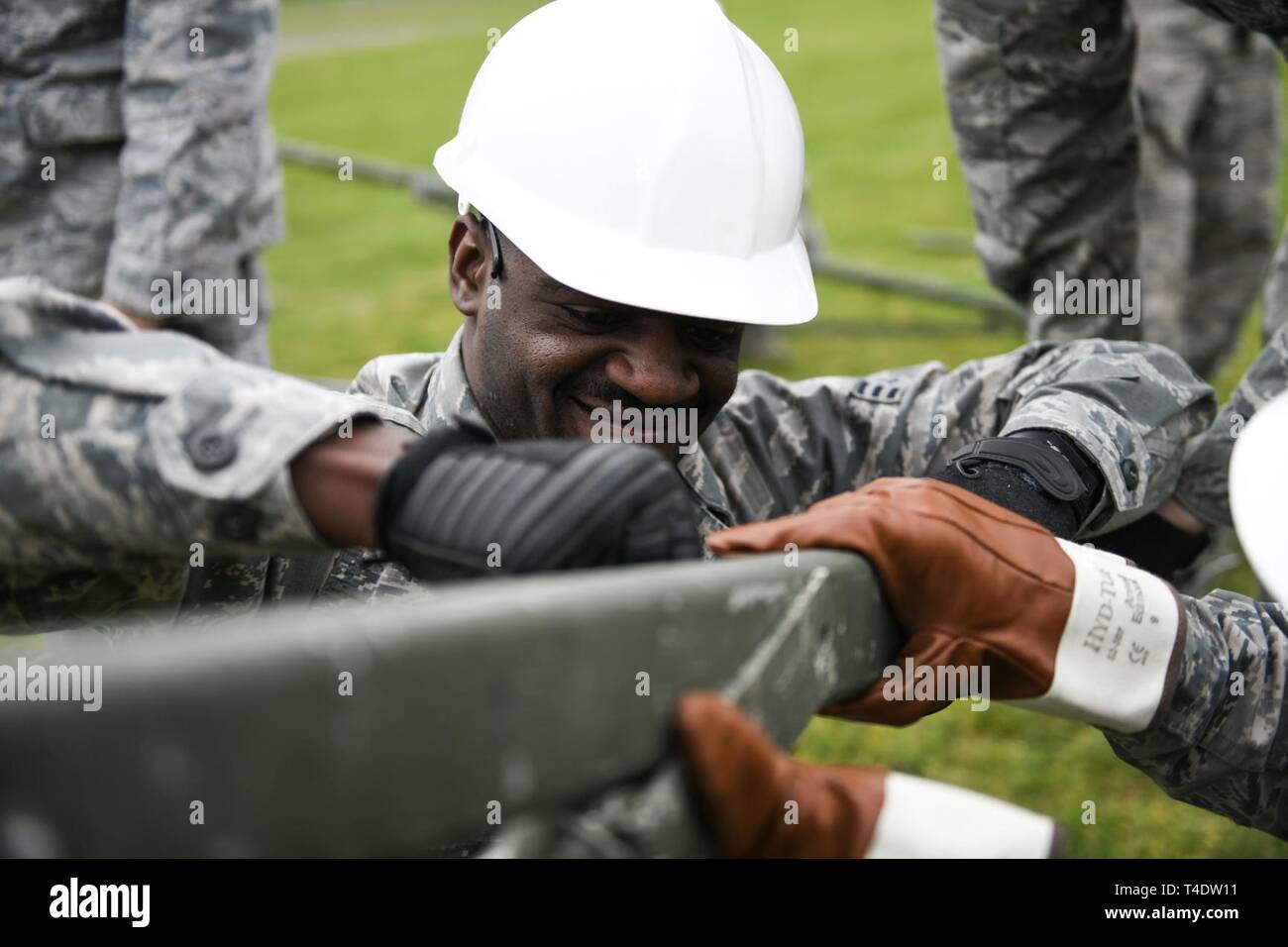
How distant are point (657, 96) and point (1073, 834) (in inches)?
85.8

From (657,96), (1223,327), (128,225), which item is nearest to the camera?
(657,96)

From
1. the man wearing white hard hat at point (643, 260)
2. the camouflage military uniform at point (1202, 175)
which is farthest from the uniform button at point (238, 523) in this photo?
the camouflage military uniform at point (1202, 175)

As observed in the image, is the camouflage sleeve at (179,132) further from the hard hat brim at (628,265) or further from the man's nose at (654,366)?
the man's nose at (654,366)

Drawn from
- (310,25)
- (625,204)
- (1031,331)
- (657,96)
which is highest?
(657,96)

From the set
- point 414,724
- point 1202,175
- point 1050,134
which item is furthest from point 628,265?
point 1202,175

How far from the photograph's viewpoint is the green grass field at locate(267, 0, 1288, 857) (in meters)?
3.74

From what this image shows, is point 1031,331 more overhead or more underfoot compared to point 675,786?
more underfoot

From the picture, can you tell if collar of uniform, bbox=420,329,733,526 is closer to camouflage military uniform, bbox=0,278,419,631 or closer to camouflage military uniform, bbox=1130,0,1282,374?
camouflage military uniform, bbox=0,278,419,631

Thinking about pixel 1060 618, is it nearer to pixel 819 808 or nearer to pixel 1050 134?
pixel 819 808

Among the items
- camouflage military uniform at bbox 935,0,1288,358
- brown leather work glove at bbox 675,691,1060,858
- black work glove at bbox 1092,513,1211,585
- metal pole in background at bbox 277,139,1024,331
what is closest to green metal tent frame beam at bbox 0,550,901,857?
brown leather work glove at bbox 675,691,1060,858

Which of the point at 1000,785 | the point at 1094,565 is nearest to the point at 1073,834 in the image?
the point at 1000,785

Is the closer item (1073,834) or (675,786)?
(675,786)

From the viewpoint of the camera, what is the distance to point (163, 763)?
974 mm

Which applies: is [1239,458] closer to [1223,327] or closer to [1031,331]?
[1031,331]
